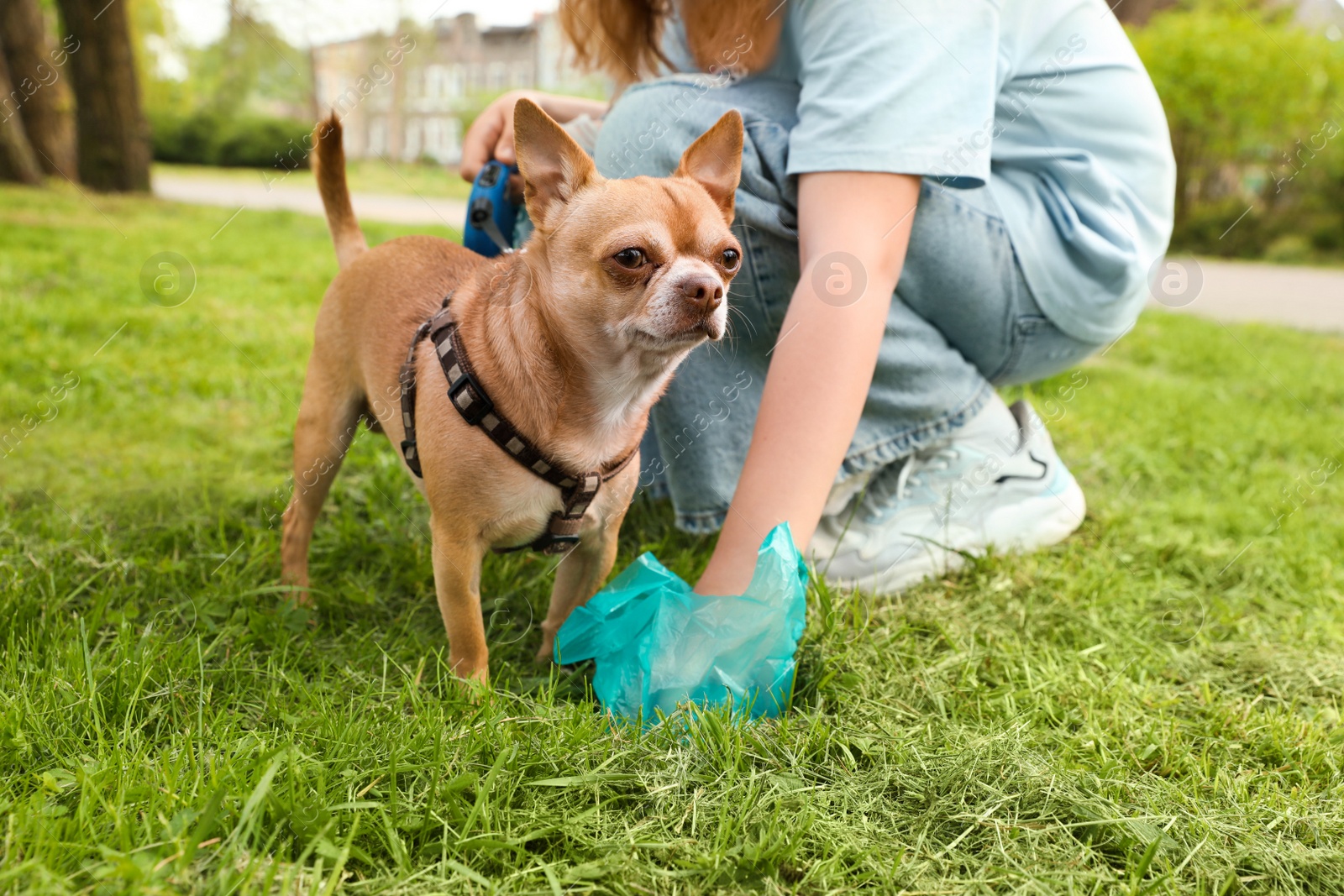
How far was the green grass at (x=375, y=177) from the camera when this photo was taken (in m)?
14.9

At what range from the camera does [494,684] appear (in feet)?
6.34

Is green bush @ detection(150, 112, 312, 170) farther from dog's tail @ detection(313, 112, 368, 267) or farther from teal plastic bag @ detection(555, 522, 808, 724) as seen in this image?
teal plastic bag @ detection(555, 522, 808, 724)

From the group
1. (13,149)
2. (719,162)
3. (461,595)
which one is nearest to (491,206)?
(719,162)

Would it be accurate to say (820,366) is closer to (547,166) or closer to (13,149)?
(547,166)

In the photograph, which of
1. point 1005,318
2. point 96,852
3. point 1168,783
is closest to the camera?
point 96,852

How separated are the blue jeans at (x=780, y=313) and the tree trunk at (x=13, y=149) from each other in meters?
11.5

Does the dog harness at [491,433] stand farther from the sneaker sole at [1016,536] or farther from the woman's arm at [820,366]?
the sneaker sole at [1016,536]

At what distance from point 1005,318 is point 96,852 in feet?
7.59

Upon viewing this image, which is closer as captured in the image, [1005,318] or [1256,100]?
[1005,318]

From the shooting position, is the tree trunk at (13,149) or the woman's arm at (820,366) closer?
the woman's arm at (820,366)

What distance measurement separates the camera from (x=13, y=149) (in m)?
11.1

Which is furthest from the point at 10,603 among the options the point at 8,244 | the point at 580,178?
the point at 8,244

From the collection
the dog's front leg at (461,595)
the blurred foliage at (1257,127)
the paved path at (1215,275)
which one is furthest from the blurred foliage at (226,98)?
the dog's front leg at (461,595)

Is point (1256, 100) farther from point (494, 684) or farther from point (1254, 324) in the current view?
point (494, 684)
